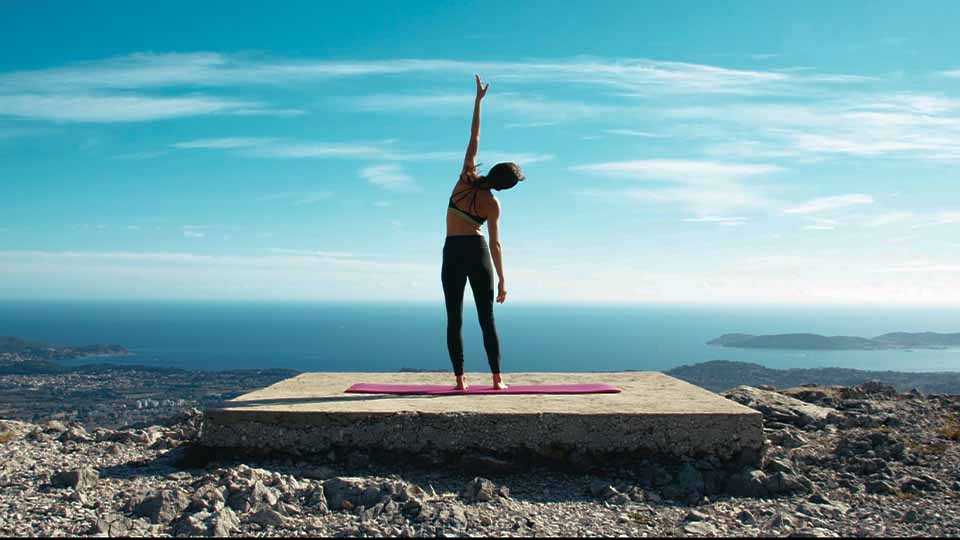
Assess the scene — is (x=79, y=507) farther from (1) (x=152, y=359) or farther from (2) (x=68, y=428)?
(1) (x=152, y=359)

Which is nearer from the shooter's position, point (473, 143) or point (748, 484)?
point (748, 484)

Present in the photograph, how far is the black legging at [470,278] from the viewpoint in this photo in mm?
9039

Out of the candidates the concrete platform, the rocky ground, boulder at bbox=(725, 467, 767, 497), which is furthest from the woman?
boulder at bbox=(725, 467, 767, 497)

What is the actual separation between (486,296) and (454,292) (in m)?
0.44

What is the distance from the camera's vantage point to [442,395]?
8812 mm

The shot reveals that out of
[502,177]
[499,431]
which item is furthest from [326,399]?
[502,177]

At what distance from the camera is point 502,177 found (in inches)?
353

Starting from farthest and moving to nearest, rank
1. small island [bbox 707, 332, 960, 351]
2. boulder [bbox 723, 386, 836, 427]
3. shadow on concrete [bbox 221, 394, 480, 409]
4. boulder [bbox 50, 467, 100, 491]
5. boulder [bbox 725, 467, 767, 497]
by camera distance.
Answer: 1. small island [bbox 707, 332, 960, 351]
2. boulder [bbox 723, 386, 836, 427]
3. shadow on concrete [bbox 221, 394, 480, 409]
4. boulder [bbox 725, 467, 767, 497]
5. boulder [bbox 50, 467, 100, 491]

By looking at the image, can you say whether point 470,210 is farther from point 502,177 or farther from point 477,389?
point 477,389

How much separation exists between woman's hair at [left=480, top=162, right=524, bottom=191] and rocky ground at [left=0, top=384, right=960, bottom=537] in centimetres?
375

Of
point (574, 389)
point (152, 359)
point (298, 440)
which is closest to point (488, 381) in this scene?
point (574, 389)

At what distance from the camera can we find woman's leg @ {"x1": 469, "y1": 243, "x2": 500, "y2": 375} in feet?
29.8

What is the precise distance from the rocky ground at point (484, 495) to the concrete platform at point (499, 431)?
0.20 metres

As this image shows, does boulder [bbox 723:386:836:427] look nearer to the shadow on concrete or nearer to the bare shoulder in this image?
the shadow on concrete
